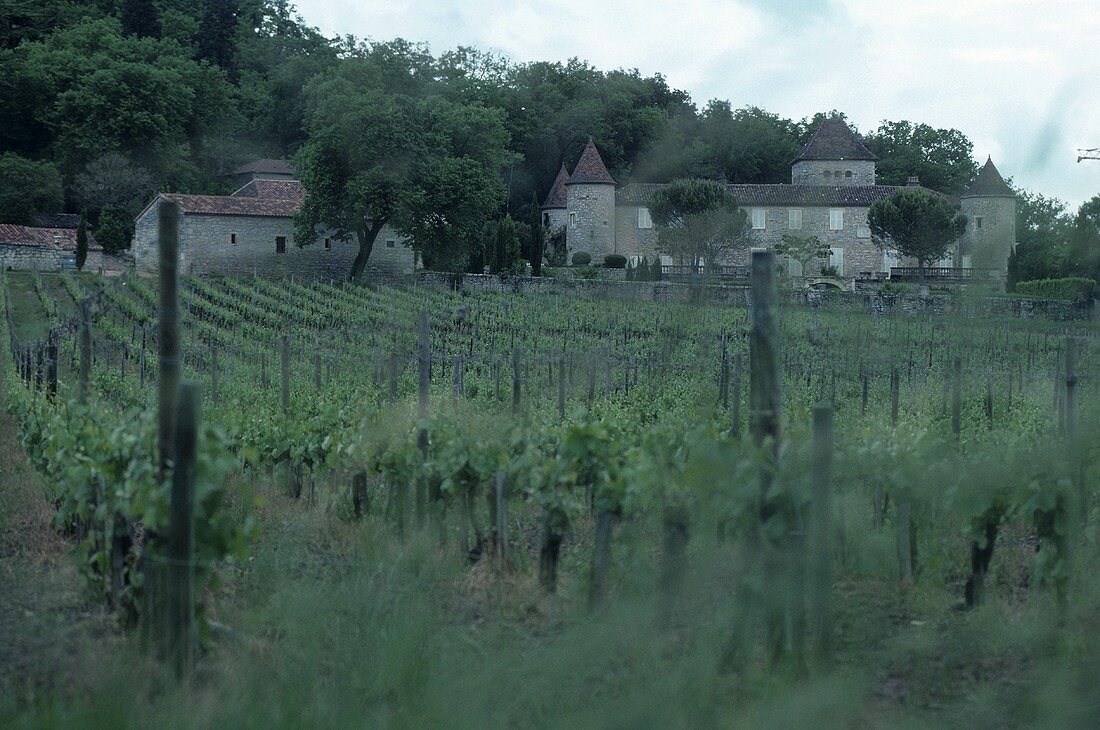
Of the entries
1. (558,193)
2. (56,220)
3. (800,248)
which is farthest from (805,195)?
(56,220)

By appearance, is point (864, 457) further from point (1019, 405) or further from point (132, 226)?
point (132, 226)

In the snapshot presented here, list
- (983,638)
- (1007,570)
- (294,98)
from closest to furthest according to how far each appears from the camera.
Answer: (983,638) < (1007,570) < (294,98)

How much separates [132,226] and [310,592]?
44.6 metres

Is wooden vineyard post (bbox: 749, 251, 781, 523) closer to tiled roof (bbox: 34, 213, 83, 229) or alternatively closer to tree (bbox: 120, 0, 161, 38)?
tiled roof (bbox: 34, 213, 83, 229)

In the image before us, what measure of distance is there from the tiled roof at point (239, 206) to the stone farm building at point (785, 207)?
14176 mm

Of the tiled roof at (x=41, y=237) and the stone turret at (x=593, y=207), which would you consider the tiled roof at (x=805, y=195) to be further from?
the tiled roof at (x=41, y=237)

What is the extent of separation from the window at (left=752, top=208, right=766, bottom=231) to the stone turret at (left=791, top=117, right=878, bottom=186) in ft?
18.7

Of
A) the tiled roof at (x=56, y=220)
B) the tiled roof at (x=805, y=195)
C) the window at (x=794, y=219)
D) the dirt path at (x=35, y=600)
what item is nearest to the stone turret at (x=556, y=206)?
the tiled roof at (x=805, y=195)

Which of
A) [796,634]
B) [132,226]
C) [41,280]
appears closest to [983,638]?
[796,634]

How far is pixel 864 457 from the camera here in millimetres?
6812

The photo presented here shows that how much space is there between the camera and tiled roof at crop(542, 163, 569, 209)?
55969mm

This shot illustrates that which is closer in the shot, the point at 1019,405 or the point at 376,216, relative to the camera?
the point at 1019,405

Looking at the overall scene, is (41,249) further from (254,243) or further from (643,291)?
(643,291)

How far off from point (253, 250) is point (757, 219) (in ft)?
72.7
